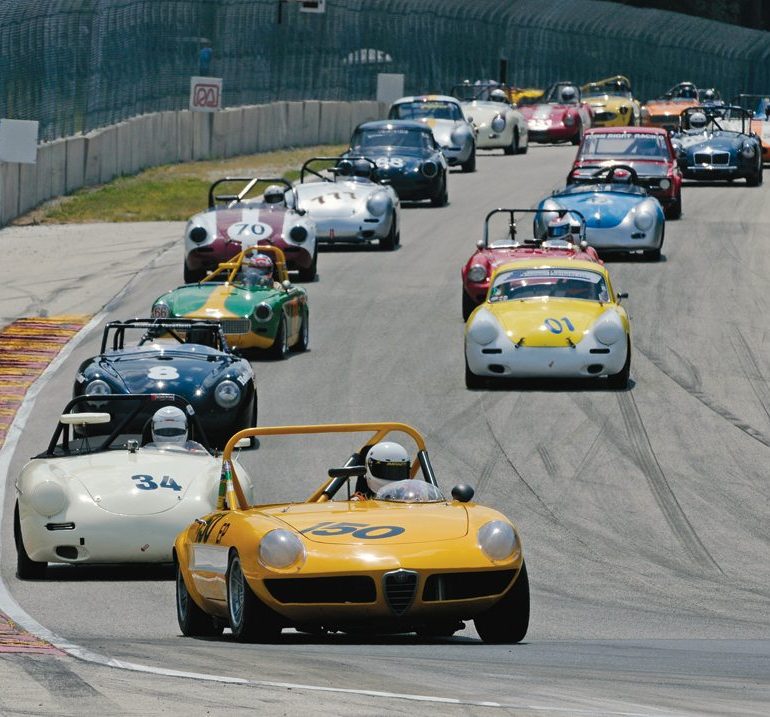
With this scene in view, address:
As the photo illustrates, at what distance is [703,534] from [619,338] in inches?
215

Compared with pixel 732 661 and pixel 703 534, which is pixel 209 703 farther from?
pixel 703 534

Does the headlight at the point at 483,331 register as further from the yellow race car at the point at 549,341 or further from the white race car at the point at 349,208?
the white race car at the point at 349,208

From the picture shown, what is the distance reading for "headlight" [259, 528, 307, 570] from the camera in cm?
846

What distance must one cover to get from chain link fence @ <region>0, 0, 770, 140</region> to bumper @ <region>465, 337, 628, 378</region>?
14.1m

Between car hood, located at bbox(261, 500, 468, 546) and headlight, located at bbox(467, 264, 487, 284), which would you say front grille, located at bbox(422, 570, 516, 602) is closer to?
car hood, located at bbox(261, 500, 468, 546)

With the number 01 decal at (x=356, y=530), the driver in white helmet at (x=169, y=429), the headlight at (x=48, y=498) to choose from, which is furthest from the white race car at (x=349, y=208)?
the number 01 decal at (x=356, y=530)

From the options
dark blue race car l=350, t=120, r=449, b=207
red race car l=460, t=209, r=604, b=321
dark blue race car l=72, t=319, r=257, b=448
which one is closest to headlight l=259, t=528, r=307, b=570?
dark blue race car l=72, t=319, r=257, b=448

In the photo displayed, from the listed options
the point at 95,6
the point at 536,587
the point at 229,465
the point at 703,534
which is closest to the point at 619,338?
the point at 703,534

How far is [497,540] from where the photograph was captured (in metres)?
8.67

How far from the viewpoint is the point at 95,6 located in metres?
34.8

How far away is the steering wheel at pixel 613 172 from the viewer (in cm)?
2766

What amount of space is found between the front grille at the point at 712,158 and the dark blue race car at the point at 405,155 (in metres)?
5.66

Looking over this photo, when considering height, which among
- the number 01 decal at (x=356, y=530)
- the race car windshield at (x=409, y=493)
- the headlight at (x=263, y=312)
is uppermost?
the number 01 decal at (x=356, y=530)

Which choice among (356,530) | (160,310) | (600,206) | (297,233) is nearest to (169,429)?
(356,530)
